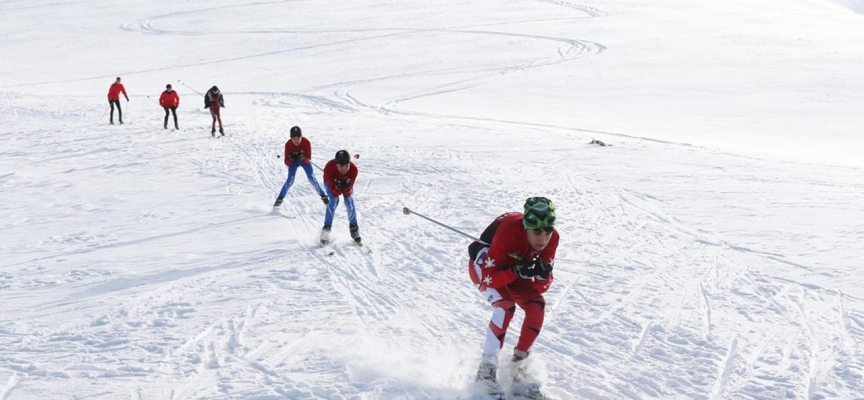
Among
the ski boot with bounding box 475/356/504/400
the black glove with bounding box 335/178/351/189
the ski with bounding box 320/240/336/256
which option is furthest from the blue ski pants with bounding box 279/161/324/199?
the ski boot with bounding box 475/356/504/400

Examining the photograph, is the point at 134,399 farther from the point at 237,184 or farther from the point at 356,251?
the point at 237,184

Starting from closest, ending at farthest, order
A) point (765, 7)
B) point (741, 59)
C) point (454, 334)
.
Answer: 1. point (454, 334)
2. point (741, 59)
3. point (765, 7)

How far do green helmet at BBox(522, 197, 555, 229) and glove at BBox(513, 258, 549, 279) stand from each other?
0.31 m

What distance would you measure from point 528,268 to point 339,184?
4.97 m

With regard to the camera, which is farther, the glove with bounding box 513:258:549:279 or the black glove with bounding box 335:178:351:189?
the black glove with bounding box 335:178:351:189

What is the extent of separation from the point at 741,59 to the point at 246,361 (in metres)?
33.8

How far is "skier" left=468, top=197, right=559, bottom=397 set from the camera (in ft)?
16.6

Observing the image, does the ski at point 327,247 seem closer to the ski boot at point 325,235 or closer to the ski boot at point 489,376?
the ski boot at point 325,235

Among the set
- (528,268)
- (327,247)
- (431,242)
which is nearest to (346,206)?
(327,247)

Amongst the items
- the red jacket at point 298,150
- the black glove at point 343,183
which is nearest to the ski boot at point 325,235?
the black glove at point 343,183

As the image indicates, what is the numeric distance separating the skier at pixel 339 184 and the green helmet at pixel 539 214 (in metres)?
4.65

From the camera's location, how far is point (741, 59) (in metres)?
34.7

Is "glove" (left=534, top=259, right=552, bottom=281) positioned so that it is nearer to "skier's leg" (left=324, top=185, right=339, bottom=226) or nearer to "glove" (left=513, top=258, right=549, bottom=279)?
"glove" (left=513, top=258, right=549, bottom=279)

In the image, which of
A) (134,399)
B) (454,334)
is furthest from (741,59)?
(134,399)
